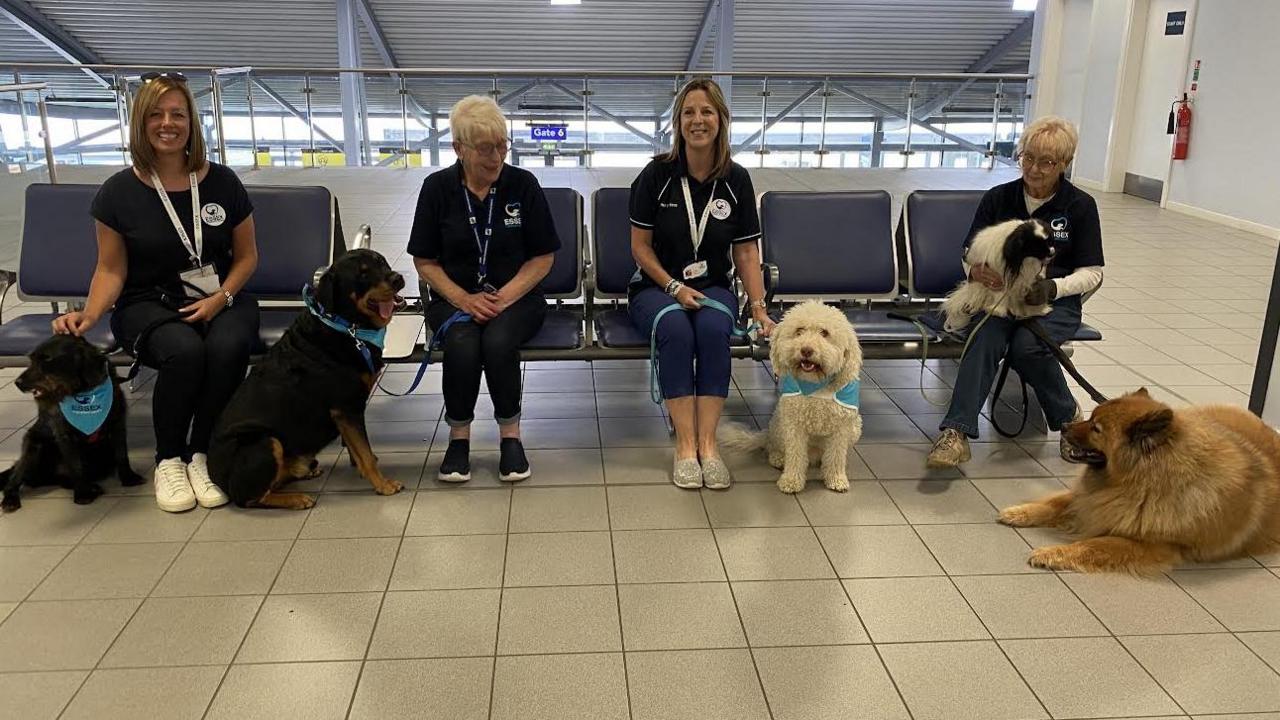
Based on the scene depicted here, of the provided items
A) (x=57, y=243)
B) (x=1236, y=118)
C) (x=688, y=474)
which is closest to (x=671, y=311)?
(x=688, y=474)

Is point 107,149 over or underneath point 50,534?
over

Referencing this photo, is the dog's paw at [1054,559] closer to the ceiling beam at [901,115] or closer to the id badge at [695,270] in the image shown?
the id badge at [695,270]

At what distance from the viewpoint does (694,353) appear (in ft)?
10.9

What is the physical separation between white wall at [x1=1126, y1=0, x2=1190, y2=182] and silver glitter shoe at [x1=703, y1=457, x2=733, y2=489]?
872 centimetres

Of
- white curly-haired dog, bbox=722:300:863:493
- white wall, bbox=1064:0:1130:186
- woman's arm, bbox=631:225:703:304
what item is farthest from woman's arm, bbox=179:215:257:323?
white wall, bbox=1064:0:1130:186

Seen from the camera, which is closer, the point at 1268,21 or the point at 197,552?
the point at 197,552

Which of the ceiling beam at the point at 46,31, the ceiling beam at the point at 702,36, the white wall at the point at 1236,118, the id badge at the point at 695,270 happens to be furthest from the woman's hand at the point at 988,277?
the ceiling beam at the point at 46,31

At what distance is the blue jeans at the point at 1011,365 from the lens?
11.1 ft

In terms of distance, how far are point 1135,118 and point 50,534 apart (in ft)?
36.8

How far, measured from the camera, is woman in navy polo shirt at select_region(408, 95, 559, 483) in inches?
127

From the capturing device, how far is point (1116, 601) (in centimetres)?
249

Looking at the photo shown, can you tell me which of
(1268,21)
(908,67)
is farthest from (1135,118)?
(908,67)

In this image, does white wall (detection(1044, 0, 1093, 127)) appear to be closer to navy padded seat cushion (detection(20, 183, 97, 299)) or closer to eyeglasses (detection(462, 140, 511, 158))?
eyeglasses (detection(462, 140, 511, 158))

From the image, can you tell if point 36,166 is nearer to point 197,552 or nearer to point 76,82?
point 76,82
